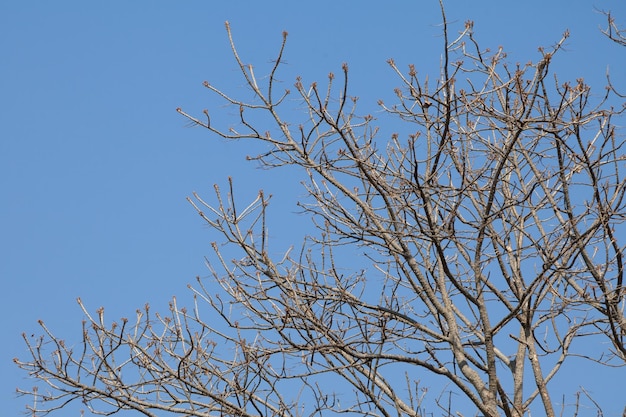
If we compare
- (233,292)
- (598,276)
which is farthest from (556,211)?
(233,292)

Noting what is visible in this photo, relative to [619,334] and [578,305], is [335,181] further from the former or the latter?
[619,334]

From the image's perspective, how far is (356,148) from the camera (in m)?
5.22

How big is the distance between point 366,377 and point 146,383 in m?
1.49

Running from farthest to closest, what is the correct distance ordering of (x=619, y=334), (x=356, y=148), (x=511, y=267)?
(x=511, y=267) < (x=619, y=334) < (x=356, y=148)

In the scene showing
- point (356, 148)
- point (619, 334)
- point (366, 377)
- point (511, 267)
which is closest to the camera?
point (356, 148)

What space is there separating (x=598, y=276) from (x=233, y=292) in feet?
8.26

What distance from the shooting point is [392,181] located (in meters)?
5.45

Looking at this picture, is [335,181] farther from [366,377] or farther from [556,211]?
[556,211]

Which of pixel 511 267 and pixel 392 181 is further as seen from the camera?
pixel 511 267

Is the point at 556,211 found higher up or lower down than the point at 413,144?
higher up

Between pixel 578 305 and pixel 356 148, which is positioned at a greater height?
pixel 356 148

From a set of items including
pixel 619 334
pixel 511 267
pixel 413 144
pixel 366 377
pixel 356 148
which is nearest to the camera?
pixel 413 144

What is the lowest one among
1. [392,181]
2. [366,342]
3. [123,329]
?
[366,342]

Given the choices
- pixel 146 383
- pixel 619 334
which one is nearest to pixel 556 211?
pixel 619 334
